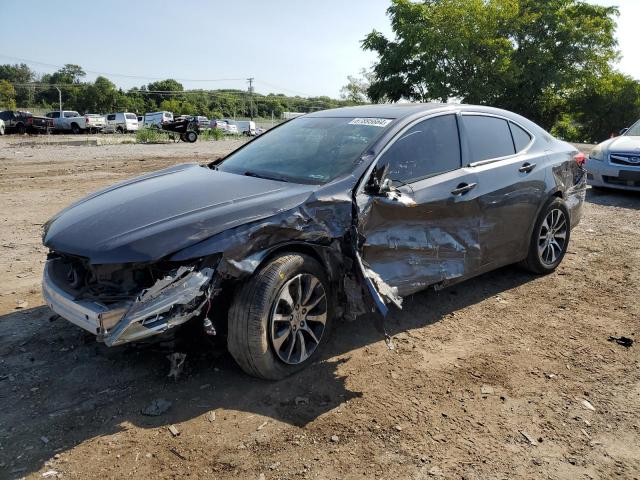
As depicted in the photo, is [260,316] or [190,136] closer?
[260,316]

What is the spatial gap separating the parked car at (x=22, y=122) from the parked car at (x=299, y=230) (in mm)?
37194

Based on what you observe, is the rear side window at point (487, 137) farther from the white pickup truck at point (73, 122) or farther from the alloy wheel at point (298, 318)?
the white pickup truck at point (73, 122)

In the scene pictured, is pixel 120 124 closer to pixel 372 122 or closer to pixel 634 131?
pixel 634 131

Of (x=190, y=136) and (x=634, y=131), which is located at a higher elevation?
(x=634, y=131)

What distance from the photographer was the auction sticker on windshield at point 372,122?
155 inches

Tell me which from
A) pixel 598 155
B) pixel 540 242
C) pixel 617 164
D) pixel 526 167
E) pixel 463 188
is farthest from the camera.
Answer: pixel 598 155

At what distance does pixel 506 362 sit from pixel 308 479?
6.00ft

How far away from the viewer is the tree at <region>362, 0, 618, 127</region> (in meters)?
29.0

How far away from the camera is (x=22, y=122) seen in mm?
35312

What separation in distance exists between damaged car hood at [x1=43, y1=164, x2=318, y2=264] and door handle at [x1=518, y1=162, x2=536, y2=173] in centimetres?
232

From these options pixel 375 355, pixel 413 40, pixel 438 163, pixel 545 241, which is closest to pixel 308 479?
pixel 375 355

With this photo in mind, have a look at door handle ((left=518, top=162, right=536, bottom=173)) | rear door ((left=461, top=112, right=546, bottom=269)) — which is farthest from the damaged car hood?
door handle ((left=518, top=162, right=536, bottom=173))

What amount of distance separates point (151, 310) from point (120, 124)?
42923 millimetres

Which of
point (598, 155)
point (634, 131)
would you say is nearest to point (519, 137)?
point (598, 155)
